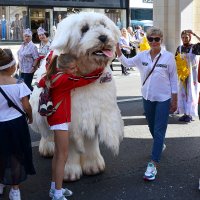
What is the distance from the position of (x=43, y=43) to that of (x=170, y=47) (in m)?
3.37

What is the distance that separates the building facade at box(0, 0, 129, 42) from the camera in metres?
23.0

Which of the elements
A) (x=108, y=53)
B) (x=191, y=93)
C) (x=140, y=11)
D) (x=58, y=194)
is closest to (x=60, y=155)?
(x=58, y=194)

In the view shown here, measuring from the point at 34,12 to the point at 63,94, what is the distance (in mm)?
20464

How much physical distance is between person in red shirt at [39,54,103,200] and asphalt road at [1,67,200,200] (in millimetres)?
378

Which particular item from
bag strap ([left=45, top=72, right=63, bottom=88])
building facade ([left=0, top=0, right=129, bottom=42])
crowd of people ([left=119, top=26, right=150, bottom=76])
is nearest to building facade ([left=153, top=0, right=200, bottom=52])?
crowd of people ([left=119, top=26, right=150, bottom=76])

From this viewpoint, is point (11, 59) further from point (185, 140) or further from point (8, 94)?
point (185, 140)

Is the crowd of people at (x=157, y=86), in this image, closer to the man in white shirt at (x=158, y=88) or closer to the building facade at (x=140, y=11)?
the man in white shirt at (x=158, y=88)

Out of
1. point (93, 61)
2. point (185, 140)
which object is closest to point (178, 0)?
point (185, 140)

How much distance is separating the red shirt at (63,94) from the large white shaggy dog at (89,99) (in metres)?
0.12

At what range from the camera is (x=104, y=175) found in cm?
490

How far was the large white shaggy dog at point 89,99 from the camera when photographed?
4020mm

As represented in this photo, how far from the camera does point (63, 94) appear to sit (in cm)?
418

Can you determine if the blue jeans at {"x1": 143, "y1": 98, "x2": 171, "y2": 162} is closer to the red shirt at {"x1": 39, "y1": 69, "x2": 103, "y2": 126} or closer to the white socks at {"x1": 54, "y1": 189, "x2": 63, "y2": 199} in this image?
the red shirt at {"x1": 39, "y1": 69, "x2": 103, "y2": 126}

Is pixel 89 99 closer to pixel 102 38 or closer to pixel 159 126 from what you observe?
pixel 102 38
